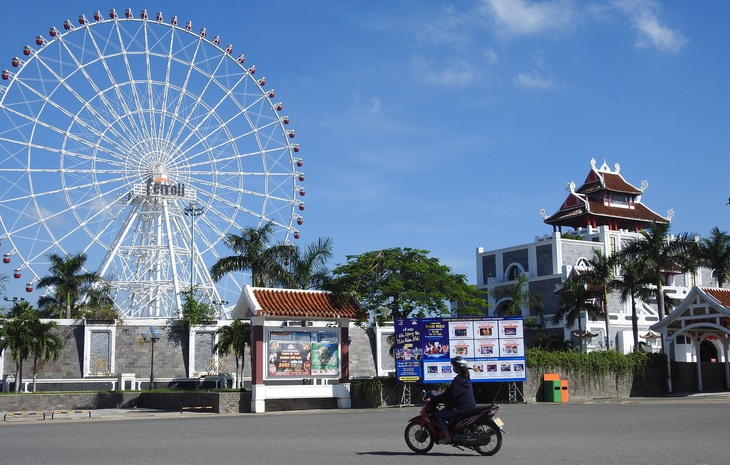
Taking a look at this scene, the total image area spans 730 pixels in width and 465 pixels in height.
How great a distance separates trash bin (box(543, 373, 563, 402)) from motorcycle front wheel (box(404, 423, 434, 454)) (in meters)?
21.3

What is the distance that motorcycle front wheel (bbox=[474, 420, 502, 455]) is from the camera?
44.5 feet

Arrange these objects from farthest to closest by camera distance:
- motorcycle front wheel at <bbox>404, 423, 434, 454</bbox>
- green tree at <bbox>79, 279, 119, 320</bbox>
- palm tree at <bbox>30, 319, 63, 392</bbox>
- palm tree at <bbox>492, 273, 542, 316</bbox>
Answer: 1. palm tree at <bbox>492, 273, 542, 316</bbox>
2. green tree at <bbox>79, 279, 119, 320</bbox>
3. palm tree at <bbox>30, 319, 63, 392</bbox>
4. motorcycle front wheel at <bbox>404, 423, 434, 454</bbox>

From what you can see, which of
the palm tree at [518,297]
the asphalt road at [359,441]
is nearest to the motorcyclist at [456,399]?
the asphalt road at [359,441]

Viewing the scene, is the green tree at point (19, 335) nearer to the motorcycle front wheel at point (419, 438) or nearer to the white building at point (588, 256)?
the motorcycle front wheel at point (419, 438)

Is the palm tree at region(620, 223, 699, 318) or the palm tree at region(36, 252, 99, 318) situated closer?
the palm tree at region(620, 223, 699, 318)

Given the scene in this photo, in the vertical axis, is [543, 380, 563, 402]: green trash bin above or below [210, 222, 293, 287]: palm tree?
below

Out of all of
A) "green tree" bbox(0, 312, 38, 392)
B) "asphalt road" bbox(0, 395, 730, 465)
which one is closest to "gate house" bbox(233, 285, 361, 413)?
"asphalt road" bbox(0, 395, 730, 465)

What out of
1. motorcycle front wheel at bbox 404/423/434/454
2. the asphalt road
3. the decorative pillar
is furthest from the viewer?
the decorative pillar

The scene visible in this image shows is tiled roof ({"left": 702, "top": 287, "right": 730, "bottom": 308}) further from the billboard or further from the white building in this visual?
the white building

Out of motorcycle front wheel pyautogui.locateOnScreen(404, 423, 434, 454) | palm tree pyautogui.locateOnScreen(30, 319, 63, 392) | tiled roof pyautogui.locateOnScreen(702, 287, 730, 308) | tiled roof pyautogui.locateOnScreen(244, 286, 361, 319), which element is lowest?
motorcycle front wheel pyautogui.locateOnScreen(404, 423, 434, 454)

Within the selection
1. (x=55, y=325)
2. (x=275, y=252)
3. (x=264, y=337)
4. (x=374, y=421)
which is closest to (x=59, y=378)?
(x=55, y=325)

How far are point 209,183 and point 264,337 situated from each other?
78.5ft

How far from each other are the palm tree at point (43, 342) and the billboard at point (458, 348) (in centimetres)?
1767

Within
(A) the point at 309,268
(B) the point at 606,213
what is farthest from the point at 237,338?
(B) the point at 606,213
